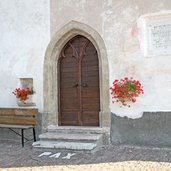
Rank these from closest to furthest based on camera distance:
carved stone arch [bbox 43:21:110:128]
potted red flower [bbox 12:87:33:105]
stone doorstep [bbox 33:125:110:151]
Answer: stone doorstep [bbox 33:125:110:151] < carved stone arch [bbox 43:21:110:128] < potted red flower [bbox 12:87:33:105]

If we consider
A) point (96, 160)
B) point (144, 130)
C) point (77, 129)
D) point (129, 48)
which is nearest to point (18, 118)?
point (77, 129)

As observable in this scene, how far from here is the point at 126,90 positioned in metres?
5.79

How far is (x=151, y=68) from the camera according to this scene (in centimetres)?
580

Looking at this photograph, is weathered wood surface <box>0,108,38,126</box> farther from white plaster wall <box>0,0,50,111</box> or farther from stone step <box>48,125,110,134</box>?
stone step <box>48,125,110,134</box>

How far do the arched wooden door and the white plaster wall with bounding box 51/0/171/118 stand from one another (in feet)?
1.86

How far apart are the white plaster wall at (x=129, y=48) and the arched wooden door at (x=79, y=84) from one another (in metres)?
0.57

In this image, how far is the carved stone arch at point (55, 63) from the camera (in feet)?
20.6

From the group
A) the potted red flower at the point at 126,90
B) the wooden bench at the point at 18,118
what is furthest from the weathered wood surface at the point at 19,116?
the potted red flower at the point at 126,90

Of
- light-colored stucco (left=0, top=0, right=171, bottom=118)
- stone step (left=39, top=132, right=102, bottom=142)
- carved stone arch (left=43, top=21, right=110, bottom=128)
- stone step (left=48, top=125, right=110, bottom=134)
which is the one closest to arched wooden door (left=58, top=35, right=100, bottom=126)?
carved stone arch (left=43, top=21, right=110, bottom=128)

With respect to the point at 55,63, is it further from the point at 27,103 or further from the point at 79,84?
the point at 27,103

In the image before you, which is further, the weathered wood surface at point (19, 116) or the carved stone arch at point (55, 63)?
Result: the weathered wood surface at point (19, 116)

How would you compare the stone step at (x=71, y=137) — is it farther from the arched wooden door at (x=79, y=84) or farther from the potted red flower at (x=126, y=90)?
the potted red flower at (x=126, y=90)

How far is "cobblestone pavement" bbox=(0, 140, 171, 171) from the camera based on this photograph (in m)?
4.49

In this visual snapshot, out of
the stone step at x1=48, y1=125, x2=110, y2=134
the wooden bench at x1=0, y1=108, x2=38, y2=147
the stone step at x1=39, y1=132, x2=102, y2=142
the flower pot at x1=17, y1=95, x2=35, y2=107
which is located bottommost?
the stone step at x1=39, y1=132, x2=102, y2=142
